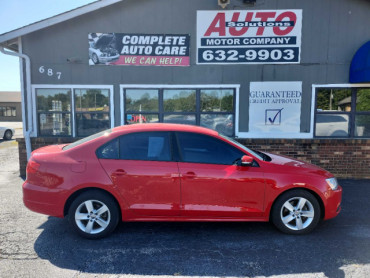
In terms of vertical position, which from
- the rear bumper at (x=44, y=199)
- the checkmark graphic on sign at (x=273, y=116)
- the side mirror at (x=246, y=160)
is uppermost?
the checkmark graphic on sign at (x=273, y=116)

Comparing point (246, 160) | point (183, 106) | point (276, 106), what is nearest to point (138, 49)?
point (183, 106)

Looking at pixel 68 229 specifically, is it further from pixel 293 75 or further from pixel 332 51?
pixel 332 51

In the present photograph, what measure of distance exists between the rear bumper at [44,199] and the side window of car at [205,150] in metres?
1.76

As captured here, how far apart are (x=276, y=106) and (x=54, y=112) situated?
6026mm

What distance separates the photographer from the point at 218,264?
3.06 metres

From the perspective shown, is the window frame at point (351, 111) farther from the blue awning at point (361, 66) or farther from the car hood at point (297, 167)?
the car hood at point (297, 167)

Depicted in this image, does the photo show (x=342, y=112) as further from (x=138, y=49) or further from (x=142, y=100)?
(x=138, y=49)

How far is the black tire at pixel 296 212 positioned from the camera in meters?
3.70

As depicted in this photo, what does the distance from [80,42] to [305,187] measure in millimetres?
6462

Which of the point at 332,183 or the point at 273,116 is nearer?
the point at 332,183

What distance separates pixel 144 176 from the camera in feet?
11.7

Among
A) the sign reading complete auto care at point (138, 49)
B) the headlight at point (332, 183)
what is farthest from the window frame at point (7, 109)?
the headlight at point (332, 183)

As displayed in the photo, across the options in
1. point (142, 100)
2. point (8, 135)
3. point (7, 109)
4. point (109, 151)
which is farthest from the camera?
point (7, 109)

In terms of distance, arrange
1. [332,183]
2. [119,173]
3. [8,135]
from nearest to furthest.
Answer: [119,173] < [332,183] < [8,135]
